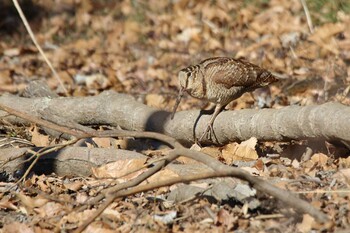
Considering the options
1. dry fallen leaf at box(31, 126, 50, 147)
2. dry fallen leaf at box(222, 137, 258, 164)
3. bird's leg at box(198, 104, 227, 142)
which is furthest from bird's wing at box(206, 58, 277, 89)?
dry fallen leaf at box(31, 126, 50, 147)

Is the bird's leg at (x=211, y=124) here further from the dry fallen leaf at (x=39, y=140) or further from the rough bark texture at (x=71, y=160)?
the dry fallen leaf at (x=39, y=140)

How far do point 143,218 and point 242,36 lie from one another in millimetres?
6131

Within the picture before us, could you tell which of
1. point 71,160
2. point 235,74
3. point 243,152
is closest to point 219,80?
point 235,74

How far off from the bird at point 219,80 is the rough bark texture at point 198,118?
0.58 feet

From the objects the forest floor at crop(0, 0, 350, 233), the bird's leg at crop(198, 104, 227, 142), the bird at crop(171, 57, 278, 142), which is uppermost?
the bird at crop(171, 57, 278, 142)

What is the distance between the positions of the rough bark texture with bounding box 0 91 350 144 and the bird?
176 millimetres

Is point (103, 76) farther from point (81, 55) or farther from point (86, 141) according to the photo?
point (86, 141)

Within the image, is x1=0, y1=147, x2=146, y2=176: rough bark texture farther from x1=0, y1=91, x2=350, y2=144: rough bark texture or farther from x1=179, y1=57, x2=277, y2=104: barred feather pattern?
x1=179, y1=57, x2=277, y2=104: barred feather pattern

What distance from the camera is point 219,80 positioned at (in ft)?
20.2

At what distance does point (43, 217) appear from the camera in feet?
16.3

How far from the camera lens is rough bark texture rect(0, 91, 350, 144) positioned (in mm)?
5086

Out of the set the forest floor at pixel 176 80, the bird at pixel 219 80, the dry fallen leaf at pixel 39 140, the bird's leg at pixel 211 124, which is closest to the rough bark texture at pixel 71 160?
the forest floor at pixel 176 80

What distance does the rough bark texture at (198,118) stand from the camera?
5.09 meters

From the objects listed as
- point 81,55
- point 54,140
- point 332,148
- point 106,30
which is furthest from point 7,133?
point 106,30
